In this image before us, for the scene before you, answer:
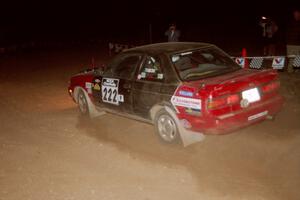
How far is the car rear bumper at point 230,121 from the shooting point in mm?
6293

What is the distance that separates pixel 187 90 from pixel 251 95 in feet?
3.17

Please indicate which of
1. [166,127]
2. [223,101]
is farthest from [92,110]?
[223,101]

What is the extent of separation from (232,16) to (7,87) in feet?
73.5

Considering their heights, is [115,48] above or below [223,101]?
below

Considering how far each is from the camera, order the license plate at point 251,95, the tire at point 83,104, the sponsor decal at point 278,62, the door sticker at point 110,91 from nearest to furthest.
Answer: the license plate at point 251,95 → the door sticker at point 110,91 → the tire at point 83,104 → the sponsor decal at point 278,62

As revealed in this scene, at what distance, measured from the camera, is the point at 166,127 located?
712 centimetres

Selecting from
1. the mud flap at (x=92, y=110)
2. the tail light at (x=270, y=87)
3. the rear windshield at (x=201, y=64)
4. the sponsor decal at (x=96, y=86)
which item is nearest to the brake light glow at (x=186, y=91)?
the rear windshield at (x=201, y=64)

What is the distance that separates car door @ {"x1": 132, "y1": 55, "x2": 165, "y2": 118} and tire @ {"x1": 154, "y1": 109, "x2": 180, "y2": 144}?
225 mm

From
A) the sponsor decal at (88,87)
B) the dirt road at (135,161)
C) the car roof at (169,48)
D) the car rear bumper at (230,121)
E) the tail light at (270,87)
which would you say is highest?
the car roof at (169,48)

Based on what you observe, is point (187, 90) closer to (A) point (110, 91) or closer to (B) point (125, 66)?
(B) point (125, 66)

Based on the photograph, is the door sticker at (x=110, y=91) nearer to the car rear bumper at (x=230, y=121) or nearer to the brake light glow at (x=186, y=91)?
the brake light glow at (x=186, y=91)

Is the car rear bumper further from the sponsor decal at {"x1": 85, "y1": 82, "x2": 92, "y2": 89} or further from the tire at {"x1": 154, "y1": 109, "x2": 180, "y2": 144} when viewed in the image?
the sponsor decal at {"x1": 85, "y1": 82, "x2": 92, "y2": 89}

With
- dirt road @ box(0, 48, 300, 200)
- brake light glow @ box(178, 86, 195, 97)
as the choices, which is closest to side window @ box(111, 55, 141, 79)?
dirt road @ box(0, 48, 300, 200)

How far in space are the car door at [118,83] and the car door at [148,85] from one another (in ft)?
0.55
